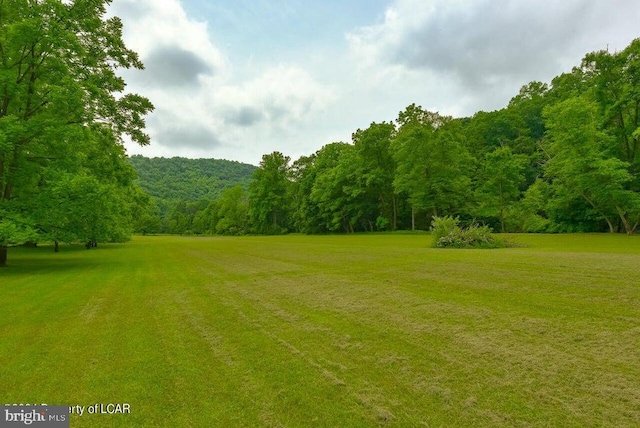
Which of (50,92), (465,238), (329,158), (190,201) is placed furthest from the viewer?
(190,201)

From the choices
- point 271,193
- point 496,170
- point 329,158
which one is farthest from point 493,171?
point 271,193

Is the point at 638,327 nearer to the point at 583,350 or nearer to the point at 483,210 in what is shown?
the point at 583,350

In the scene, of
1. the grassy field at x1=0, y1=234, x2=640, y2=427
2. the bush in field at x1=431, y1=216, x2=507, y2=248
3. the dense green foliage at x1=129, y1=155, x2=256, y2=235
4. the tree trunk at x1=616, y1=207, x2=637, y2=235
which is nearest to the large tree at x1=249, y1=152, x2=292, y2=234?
the dense green foliage at x1=129, y1=155, x2=256, y2=235

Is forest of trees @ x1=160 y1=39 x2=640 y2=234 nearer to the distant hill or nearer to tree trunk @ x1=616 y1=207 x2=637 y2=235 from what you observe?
tree trunk @ x1=616 y1=207 x2=637 y2=235

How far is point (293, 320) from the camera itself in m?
6.89

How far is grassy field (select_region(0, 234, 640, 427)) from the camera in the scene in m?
3.60

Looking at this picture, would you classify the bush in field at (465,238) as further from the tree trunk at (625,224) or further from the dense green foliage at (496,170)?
the tree trunk at (625,224)

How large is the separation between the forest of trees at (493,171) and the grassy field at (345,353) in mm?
26580

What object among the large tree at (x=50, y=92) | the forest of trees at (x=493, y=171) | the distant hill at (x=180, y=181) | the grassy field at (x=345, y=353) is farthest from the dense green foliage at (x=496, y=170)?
the distant hill at (x=180, y=181)

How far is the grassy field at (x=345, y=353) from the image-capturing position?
3.60 m

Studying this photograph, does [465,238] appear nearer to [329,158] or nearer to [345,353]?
[345,353]

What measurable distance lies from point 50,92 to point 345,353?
58.0 ft

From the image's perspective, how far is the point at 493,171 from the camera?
4222 centimetres

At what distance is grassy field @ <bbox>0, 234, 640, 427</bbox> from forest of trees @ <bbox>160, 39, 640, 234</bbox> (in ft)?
87.2
